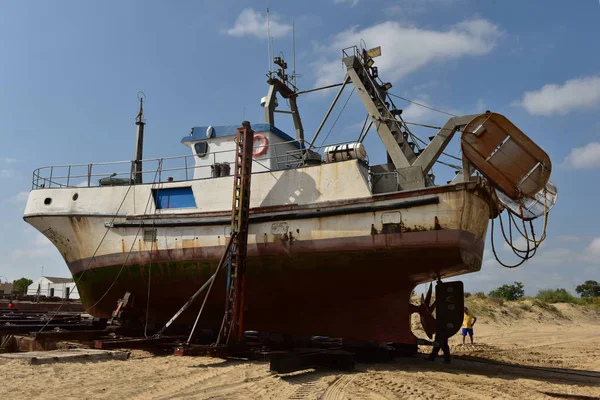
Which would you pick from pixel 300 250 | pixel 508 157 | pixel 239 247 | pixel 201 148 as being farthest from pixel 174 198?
pixel 508 157

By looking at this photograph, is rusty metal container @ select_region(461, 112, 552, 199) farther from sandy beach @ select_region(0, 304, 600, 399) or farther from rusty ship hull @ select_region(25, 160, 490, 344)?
sandy beach @ select_region(0, 304, 600, 399)

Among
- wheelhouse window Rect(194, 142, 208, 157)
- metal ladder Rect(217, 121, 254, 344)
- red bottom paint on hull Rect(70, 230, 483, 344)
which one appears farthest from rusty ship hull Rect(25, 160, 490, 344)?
wheelhouse window Rect(194, 142, 208, 157)

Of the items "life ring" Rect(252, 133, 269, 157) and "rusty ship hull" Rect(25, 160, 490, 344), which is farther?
Answer: "life ring" Rect(252, 133, 269, 157)

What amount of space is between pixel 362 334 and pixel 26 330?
7166 mm

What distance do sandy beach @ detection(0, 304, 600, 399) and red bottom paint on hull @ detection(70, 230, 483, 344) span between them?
121 centimetres

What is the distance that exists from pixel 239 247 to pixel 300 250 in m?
1.38

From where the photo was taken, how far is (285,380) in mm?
6715

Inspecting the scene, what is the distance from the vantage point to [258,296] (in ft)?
33.7

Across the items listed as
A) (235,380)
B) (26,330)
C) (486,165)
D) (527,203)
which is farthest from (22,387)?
(527,203)

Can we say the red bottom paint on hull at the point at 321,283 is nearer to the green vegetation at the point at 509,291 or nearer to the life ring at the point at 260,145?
the life ring at the point at 260,145

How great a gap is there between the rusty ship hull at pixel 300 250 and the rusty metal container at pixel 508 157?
0.55 m

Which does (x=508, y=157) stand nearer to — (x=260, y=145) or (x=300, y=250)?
(x=300, y=250)

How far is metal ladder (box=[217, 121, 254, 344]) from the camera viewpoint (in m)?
8.55

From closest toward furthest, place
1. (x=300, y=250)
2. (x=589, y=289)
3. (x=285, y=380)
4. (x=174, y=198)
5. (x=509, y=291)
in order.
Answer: (x=285, y=380) < (x=300, y=250) < (x=174, y=198) < (x=509, y=291) < (x=589, y=289)
